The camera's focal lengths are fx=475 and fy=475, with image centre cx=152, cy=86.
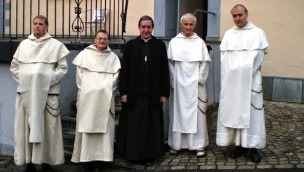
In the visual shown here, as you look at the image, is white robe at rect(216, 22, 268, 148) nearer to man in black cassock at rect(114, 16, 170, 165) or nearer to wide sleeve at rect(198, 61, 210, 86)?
wide sleeve at rect(198, 61, 210, 86)

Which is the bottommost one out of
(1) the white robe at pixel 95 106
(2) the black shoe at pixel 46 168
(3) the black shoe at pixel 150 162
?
(2) the black shoe at pixel 46 168

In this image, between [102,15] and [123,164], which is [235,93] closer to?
[123,164]

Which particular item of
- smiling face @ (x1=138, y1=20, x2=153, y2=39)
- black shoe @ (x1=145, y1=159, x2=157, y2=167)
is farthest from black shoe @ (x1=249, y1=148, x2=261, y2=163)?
smiling face @ (x1=138, y1=20, x2=153, y2=39)

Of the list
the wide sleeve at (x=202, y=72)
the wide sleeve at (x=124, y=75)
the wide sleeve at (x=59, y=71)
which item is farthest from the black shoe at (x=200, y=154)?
the wide sleeve at (x=59, y=71)

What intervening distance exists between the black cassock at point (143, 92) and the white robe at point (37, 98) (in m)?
0.84

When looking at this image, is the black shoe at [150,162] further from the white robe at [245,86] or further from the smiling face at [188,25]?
the smiling face at [188,25]

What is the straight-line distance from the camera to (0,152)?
681 cm

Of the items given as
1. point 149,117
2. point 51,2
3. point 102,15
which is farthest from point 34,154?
point 51,2

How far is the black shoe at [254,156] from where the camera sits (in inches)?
231

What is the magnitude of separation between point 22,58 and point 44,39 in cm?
35

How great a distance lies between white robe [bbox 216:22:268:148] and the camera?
19.2ft

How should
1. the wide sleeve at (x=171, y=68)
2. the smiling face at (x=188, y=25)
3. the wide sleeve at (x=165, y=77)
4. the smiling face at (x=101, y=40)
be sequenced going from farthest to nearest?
1. the wide sleeve at (x=171, y=68)
2. the smiling face at (x=188, y=25)
3. the wide sleeve at (x=165, y=77)
4. the smiling face at (x=101, y=40)

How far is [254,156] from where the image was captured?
19.4 feet

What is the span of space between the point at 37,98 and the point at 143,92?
1289 mm
